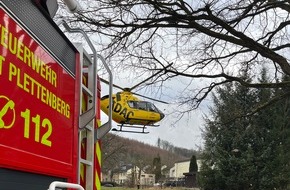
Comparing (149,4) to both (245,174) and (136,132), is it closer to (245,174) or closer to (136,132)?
(136,132)

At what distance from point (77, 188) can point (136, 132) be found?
1268 cm

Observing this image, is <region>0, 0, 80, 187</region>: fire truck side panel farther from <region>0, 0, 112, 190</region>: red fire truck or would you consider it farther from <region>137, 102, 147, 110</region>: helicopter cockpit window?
<region>137, 102, 147, 110</region>: helicopter cockpit window

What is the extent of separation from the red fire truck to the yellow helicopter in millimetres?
9498

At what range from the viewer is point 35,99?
261 cm

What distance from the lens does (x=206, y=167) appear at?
37.1 meters

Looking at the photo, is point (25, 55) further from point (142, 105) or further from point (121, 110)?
point (142, 105)

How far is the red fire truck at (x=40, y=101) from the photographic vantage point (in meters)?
2.27

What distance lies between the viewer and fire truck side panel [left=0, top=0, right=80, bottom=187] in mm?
2256

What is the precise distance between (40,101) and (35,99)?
0.08m

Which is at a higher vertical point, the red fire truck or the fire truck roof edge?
the fire truck roof edge

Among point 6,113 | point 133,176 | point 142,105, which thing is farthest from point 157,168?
point 6,113

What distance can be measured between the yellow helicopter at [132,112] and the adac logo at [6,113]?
1063 centimetres

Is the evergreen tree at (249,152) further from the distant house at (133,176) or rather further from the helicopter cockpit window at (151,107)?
the distant house at (133,176)

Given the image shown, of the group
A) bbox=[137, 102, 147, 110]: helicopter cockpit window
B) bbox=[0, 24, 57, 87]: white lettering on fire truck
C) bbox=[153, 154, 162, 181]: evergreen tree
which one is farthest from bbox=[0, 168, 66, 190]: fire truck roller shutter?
bbox=[153, 154, 162, 181]: evergreen tree
